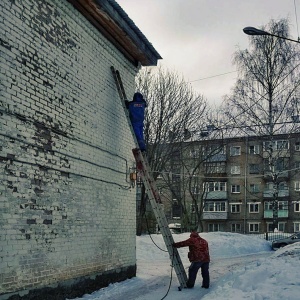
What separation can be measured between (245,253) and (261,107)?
920cm

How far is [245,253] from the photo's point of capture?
71.0ft

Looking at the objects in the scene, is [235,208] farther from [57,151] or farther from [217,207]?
[57,151]

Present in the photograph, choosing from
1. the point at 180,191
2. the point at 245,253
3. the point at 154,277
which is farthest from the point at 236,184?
the point at 154,277

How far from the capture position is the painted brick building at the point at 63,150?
22.6 feet

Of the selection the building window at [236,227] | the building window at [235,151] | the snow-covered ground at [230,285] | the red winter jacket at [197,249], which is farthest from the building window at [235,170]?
the red winter jacket at [197,249]

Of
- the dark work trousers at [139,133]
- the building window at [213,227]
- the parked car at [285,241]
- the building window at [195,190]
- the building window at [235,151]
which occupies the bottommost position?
the building window at [213,227]

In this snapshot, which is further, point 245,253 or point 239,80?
point 239,80

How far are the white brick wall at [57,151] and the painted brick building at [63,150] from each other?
0.02 meters

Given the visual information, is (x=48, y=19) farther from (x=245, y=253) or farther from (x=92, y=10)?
(x=245, y=253)

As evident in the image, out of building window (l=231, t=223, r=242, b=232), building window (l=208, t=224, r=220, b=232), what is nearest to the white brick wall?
building window (l=231, t=223, r=242, b=232)

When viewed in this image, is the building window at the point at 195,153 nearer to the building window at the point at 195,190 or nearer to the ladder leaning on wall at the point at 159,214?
the building window at the point at 195,190

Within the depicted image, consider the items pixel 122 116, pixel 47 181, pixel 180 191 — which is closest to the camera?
pixel 47 181

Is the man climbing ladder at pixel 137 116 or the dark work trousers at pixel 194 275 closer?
the dark work trousers at pixel 194 275

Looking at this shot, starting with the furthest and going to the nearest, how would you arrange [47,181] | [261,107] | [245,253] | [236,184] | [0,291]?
[236,184] → [261,107] → [245,253] → [47,181] → [0,291]
